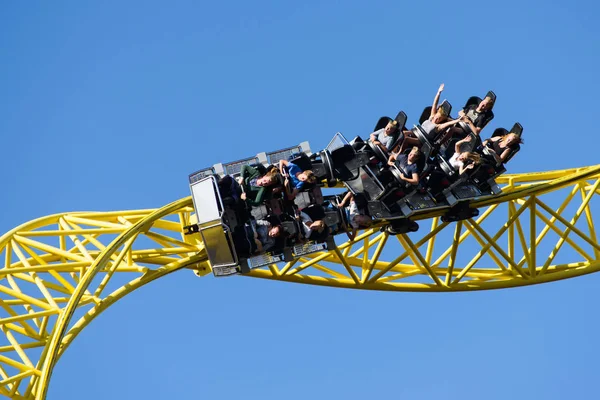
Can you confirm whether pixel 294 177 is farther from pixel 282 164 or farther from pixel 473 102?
pixel 473 102

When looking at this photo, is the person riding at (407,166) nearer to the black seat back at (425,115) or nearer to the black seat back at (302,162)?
the black seat back at (425,115)

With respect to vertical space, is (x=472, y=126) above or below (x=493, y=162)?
above

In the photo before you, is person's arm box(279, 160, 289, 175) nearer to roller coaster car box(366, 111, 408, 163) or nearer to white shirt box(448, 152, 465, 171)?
roller coaster car box(366, 111, 408, 163)

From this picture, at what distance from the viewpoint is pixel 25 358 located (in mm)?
22984

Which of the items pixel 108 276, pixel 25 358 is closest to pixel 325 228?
pixel 108 276

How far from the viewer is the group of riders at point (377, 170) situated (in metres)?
23.5

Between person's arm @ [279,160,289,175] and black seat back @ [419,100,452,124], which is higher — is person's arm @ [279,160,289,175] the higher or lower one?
the lower one

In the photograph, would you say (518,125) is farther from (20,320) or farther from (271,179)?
(20,320)

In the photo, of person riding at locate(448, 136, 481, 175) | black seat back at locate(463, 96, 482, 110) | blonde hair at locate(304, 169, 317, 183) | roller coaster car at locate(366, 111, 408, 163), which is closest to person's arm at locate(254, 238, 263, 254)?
blonde hair at locate(304, 169, 317, 183)

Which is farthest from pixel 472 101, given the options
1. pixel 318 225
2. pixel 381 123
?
pixel 318 225

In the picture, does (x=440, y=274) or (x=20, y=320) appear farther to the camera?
(x=440, y=274)

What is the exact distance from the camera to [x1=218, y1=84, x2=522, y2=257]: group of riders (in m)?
23.5

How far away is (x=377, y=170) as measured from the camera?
2427cm

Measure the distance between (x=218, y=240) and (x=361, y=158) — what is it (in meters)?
2.49
